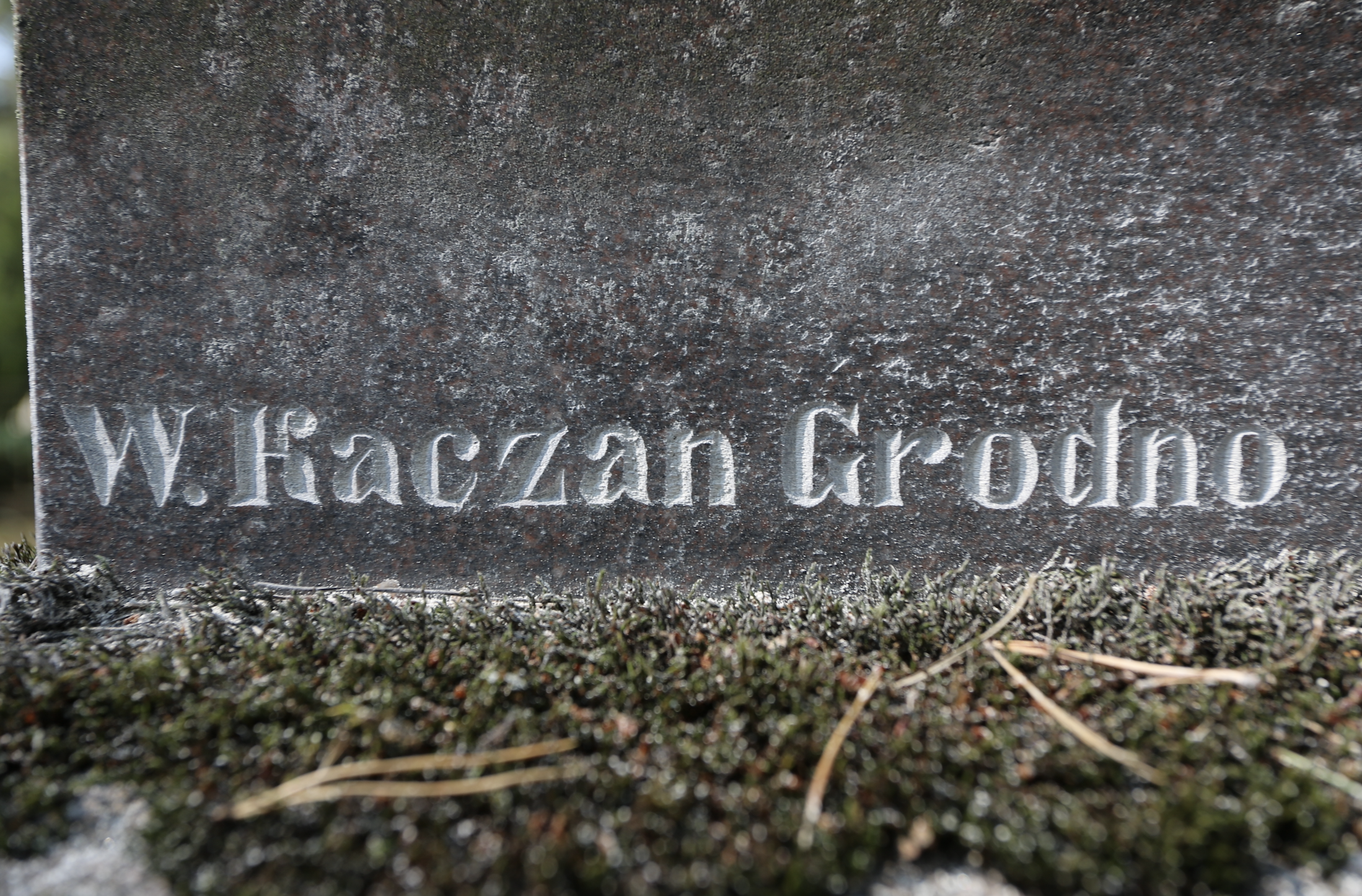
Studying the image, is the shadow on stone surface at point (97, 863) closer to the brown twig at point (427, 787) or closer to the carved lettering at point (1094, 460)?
the brown twig at point (427, 787)

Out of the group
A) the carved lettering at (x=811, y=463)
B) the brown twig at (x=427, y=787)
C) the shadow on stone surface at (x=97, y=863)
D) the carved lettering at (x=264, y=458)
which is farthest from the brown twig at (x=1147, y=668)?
the carved lettering at (x=264, y=458)

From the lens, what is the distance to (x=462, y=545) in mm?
2139

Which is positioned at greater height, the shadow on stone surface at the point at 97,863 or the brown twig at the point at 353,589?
the brown twig at the point at 353,589

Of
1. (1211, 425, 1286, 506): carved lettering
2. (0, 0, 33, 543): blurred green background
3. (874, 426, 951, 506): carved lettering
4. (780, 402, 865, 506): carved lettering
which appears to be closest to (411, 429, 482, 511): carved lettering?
(780, 402, 865, 506): carved lettering

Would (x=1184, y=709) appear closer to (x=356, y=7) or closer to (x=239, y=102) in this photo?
(x=356, y=7)

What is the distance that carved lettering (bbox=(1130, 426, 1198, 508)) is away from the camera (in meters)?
1.98

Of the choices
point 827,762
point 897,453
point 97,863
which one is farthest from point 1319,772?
point 97,863

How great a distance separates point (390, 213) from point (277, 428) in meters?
0.67

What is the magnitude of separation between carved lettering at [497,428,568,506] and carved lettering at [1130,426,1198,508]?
151 centimetres

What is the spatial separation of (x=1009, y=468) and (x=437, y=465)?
1.55 meters

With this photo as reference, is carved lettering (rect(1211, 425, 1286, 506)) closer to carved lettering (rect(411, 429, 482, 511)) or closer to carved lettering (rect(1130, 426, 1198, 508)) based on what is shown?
carved lettering (rect(1130, 426, 1198, 508))

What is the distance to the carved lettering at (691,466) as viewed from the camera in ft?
6.86

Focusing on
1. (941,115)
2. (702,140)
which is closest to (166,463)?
(702,140)

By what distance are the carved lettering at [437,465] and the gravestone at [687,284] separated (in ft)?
0.04
